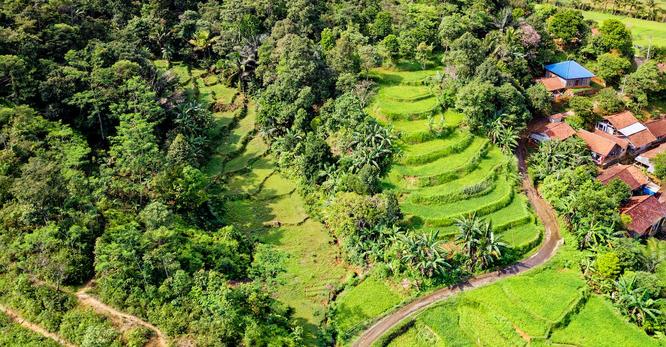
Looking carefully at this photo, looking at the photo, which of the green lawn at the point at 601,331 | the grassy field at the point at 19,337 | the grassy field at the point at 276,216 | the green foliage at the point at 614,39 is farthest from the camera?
the green foliage at the point at 614,39

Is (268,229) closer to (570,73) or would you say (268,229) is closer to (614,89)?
(570,73)

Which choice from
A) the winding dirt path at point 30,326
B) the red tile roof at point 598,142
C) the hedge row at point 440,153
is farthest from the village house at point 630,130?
the winding dirt path at point 30,326

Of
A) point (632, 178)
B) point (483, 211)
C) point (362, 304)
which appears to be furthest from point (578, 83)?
point (362, 304)

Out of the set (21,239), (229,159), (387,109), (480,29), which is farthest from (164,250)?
(480,29)

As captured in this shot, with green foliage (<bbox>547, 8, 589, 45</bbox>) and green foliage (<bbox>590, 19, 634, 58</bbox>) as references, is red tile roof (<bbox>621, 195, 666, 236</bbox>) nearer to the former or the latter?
green foliage (<bbox>590, 19, 634, 58</bbox>)

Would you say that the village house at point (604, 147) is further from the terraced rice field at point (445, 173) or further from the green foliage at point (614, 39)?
the green foliage at point (614, 39)

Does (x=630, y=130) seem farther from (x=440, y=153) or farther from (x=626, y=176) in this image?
(x=440, y=153)

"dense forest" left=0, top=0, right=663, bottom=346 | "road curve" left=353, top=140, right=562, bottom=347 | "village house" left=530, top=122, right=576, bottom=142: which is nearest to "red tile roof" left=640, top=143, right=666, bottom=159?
"dense forest" left=0, top=0, right=663, bottom=346
